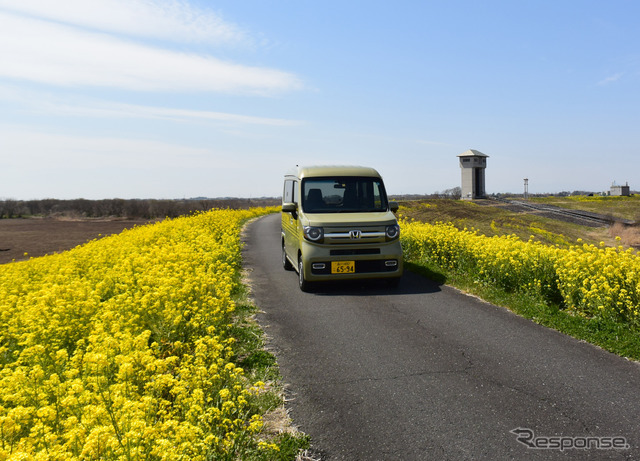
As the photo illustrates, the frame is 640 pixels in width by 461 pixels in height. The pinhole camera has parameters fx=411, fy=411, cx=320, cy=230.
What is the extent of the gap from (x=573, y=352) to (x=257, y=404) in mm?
4262

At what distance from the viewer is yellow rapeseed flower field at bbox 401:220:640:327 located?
6.42 m

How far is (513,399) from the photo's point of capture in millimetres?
4336

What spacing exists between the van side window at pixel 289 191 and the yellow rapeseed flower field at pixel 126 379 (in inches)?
138

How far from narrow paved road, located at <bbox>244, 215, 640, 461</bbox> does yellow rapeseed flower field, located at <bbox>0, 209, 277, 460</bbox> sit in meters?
0.84

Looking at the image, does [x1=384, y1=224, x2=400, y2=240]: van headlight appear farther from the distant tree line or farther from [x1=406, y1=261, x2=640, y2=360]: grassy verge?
the distant tree line

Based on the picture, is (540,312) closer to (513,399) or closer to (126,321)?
(513,399)

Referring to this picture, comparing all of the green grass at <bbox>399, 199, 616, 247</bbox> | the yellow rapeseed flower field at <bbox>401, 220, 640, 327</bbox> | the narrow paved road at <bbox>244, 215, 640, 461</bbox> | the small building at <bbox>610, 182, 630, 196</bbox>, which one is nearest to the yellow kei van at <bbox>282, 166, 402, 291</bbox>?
the narrow paved road at <bbox>244, 215, 640, 461</bbox>

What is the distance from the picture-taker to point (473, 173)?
1923 inches

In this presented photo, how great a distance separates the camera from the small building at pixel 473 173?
48531 mm

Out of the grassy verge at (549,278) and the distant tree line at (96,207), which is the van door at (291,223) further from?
the distant tree line at (96,207)

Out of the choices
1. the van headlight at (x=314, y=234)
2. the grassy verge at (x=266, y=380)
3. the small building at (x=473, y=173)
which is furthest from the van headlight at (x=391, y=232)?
the small building at (x=473, y=173)

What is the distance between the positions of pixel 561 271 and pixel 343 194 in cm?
483

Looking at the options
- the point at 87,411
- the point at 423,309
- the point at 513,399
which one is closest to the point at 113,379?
the point at 87,411

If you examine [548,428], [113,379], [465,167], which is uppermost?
[465,167]
